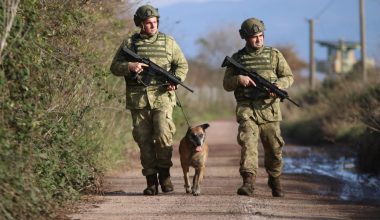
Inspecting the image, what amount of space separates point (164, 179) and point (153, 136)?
1.91 ft

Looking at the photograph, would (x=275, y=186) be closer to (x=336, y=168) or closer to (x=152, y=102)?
(x=152, y=102)

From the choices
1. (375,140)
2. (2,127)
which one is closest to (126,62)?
(2,127)

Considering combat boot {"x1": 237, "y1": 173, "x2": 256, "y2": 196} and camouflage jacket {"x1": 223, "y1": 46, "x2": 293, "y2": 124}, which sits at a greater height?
camouflage jacket {"x1": 223, "y1": 46, "x2": 293, "y2": 124}

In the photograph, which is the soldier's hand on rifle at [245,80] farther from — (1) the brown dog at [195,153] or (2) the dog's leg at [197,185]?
(2) the dog's leg at [197,185]

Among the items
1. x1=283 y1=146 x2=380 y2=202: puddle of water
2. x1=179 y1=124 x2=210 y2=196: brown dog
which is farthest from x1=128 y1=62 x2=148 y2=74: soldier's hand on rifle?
x1=283 y1=146 x2=380 y2=202: puddle of water

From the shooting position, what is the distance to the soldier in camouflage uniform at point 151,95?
10766 millimetres

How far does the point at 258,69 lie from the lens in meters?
10.9

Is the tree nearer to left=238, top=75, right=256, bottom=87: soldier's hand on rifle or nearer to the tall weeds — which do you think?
the tall weeds

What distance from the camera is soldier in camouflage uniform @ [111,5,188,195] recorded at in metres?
10.8

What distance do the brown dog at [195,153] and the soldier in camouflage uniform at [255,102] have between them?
1.54ft

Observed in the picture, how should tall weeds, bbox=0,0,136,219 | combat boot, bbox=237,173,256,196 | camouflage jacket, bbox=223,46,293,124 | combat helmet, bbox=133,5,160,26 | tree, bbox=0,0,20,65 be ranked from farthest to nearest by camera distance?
1. camouflage jacket, bbox=223,46,293,124
2. combat boot, bbox=237,173,256,196
3. combat helmet, bbox=133,5,160,26
4. tall weeds, bbox=0,0,136,219
5. tree, bbox=0,0,20,65

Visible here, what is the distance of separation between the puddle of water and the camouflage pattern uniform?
2.70 metres

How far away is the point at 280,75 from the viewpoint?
11.1 m

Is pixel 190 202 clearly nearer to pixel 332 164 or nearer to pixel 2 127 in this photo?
pixel 2 127
